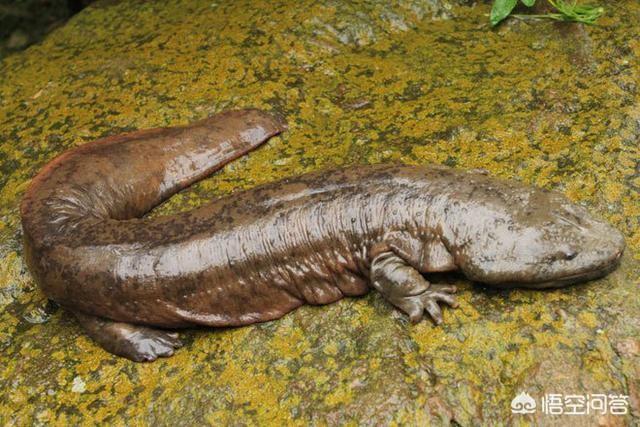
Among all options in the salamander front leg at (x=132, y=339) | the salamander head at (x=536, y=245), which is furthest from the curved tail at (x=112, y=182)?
the salamander head at (x=536, y=245)

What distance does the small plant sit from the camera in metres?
6.48

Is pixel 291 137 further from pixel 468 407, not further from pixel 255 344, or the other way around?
pixel 468 407

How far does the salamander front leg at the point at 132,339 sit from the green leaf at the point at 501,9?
4.12m

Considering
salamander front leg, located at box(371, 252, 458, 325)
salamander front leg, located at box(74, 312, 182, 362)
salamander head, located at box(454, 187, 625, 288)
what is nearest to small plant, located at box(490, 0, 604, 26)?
salamander head, located at box(454, 187, 625, 288)

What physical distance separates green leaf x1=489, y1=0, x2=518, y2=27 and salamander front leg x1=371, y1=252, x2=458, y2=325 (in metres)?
3.20

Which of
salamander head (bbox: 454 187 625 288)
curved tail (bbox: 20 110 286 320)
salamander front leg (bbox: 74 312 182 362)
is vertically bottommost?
salamander front leg (bbox: 74 312 182 362)

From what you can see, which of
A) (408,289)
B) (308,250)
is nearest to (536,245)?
(408,289)

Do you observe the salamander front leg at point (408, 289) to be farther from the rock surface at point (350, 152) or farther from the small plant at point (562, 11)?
the small plant at point (562, 11)

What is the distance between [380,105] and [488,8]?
181 cm

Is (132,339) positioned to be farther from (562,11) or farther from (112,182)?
(562,11)

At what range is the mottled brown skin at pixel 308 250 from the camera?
434 centimetres

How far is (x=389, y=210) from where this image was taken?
4.64 m

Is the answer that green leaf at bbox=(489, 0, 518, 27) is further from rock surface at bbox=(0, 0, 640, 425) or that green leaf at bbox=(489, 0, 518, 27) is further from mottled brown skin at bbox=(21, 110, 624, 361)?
mottled brown skin at bbox=(21, 110, 624, 361)

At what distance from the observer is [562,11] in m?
6.52
